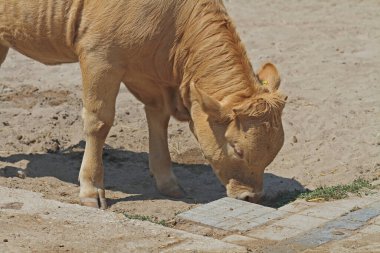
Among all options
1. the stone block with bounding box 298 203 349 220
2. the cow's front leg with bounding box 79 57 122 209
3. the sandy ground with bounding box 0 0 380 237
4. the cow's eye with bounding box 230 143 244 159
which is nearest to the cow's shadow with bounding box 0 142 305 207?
the sandy ground with bounding box 0 0 380 237

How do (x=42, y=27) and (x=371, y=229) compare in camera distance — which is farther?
(x=42, y=27)

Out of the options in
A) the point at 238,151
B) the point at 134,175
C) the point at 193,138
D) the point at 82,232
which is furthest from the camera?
the point at 193,138

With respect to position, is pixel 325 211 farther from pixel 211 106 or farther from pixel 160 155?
pixel 160 155

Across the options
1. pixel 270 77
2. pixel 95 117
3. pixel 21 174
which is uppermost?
pixel 270 77

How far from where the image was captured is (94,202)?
30.1 ft

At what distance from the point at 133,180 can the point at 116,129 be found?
151cm

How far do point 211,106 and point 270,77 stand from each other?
2.70ft

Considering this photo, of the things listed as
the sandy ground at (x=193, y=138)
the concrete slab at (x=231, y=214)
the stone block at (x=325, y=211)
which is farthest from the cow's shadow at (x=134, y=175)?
the concrete slab at (x=231, y=214)

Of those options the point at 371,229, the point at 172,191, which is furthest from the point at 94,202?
the point at 371,229

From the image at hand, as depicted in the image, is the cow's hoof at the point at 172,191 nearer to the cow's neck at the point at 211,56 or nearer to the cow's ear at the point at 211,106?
the cow's neck at the point at 211,56

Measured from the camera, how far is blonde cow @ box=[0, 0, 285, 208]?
879cm

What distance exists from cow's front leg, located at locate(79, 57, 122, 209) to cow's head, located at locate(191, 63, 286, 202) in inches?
30.5

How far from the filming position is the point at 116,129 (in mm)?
11672

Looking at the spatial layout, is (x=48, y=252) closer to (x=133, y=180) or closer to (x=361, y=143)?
(x=133, y=180)
